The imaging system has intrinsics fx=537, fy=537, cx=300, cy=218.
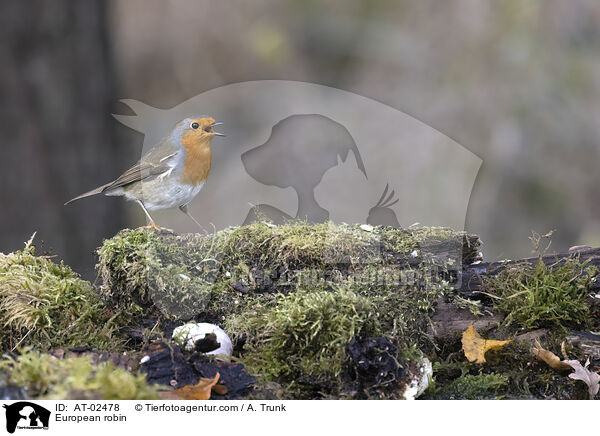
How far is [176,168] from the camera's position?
2.22 metres

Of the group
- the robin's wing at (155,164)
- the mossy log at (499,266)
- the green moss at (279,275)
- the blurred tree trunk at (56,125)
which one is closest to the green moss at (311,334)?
the green moss at (279,275)

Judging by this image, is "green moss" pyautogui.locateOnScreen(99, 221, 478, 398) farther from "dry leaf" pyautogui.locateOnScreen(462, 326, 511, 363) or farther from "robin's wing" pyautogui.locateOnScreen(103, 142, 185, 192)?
"robin's wing" pyautogui.locateOnScreen(103, 142, 185, 192)

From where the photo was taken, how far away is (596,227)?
5.19 metres

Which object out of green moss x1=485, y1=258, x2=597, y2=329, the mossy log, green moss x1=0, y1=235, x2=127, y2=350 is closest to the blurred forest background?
green moss x1=0, y1=235, x2=127, y2=350

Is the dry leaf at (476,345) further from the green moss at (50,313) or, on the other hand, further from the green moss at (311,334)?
the green moss at (50,313)

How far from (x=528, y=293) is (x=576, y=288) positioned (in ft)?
0.61

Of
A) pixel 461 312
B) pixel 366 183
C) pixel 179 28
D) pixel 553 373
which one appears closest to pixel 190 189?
pixel 461 312

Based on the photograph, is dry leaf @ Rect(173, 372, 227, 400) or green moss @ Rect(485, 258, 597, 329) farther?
green moss @ Rect(485, 258, 597, 329)

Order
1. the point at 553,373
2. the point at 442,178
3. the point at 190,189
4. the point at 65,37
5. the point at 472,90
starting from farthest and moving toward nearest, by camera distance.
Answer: the point at 472,90 → the point at 442,178 → the point at 65,37 → the point at 190,189 → the point at 553,373

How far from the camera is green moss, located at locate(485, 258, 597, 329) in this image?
6.74ft

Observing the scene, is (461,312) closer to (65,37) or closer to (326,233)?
(326,233)
